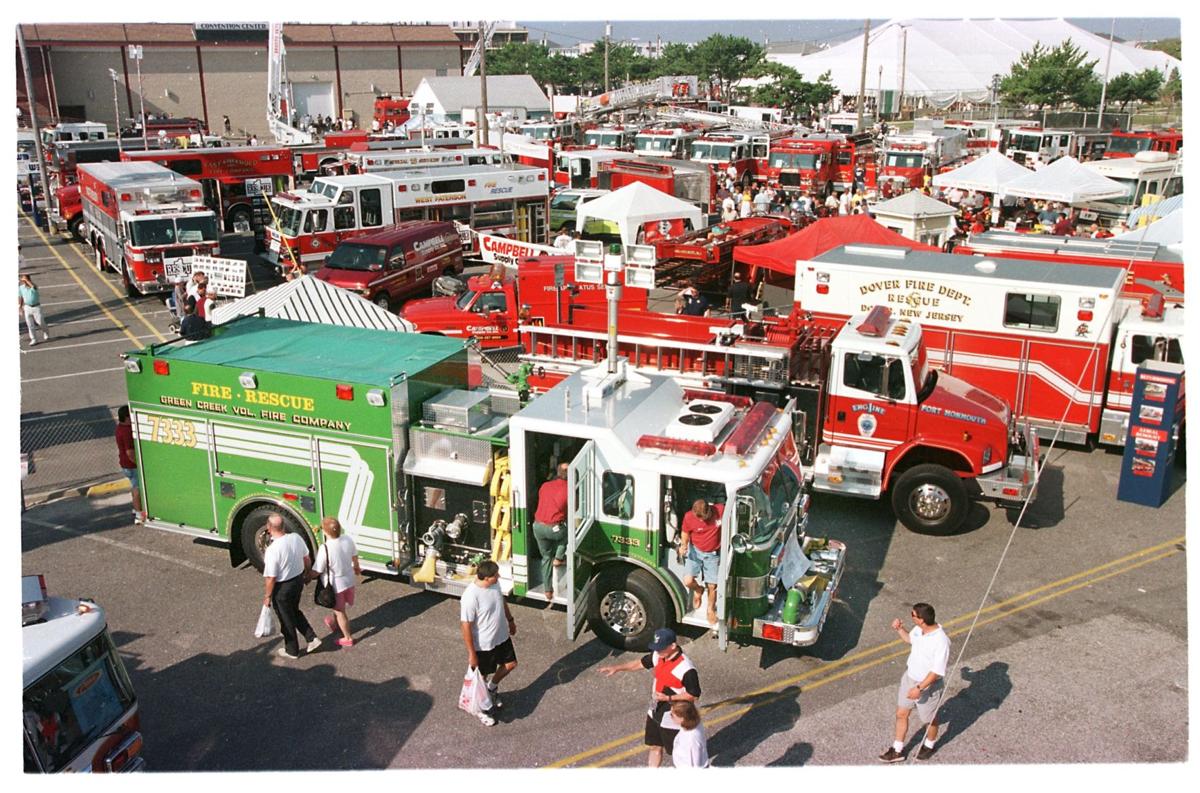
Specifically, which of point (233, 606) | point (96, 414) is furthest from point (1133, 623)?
point (96, 414)

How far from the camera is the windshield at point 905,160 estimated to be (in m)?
39.9

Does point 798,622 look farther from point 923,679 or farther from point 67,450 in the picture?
point 67,450

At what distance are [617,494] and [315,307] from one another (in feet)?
27.1

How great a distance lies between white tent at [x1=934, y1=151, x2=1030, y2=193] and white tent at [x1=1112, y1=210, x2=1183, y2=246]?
7.36 meters

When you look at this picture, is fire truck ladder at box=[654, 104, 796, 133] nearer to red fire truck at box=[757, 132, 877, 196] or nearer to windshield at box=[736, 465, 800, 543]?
red fire truck at box=[757, 132, 877, 196]

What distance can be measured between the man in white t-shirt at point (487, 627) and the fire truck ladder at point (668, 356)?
17.3ft

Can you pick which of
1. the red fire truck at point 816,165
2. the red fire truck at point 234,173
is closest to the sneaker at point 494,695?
the red fire truck at point 234,173

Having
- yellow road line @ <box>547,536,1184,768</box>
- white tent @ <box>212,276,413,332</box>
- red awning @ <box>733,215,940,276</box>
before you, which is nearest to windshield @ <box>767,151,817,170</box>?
red awning @ <box>733,215,940,276</box>

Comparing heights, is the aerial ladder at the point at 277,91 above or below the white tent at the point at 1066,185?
above

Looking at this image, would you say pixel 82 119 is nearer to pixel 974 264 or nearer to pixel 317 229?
pixel 317 229

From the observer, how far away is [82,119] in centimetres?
7100

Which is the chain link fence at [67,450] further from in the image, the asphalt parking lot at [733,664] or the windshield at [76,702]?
the windshield at [76,702]

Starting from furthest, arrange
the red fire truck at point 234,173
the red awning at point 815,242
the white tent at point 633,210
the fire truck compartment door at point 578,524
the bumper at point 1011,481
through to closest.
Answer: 1. the red fire truck at point 234,173
2. the white tent at point 633,210
3. the red awning at point 815,242
4. the bumper at point 1011,481
5. the fire truck compartment door at point 578,524

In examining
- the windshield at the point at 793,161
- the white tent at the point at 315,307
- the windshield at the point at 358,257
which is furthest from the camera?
the windshield at the point at 793,161
